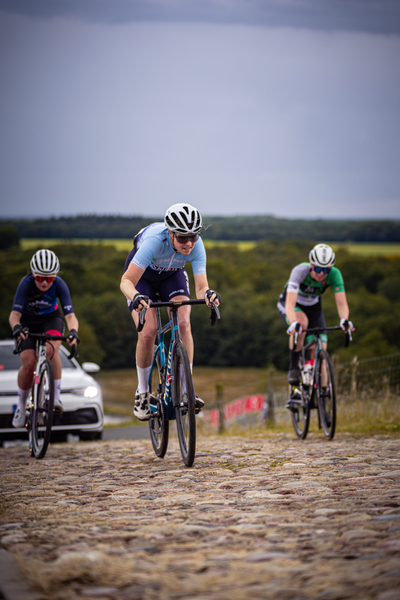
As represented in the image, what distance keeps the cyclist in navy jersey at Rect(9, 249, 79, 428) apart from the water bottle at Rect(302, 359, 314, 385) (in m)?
3.09

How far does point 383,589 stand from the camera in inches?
99.4

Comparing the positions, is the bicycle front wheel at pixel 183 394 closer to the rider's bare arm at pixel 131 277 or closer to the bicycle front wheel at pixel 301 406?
the rider's bare arm at pixel 131 277

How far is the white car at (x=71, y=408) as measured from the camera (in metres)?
9.94

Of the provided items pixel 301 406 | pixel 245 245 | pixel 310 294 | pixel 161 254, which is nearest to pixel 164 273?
pixel 161 254

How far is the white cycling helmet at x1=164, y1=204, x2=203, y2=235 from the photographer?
6.02 m

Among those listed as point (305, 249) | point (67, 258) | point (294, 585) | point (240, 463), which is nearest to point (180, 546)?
point (294, 585)

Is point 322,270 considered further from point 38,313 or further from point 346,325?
point 38,313

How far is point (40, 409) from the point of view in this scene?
7570 mm

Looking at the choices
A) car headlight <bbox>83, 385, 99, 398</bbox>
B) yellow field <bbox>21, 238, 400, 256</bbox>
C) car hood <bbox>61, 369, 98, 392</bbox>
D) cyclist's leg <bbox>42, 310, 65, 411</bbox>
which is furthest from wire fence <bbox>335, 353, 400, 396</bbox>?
yellow field <bbox>21, 238, 400, 256</bbox>

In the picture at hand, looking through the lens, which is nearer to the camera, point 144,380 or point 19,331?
point 144,380

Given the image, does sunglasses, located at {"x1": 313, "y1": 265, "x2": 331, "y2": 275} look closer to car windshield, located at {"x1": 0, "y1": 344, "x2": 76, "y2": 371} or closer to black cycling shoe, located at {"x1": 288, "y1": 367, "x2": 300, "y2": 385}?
black cycling shoe, located at {"x1": 288, "y1": 367, "x2": 300, "y2": 385}

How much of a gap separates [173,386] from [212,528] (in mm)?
2393

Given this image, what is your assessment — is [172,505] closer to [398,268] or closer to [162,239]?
[162,239]

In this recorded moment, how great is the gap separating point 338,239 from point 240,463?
425 ft
